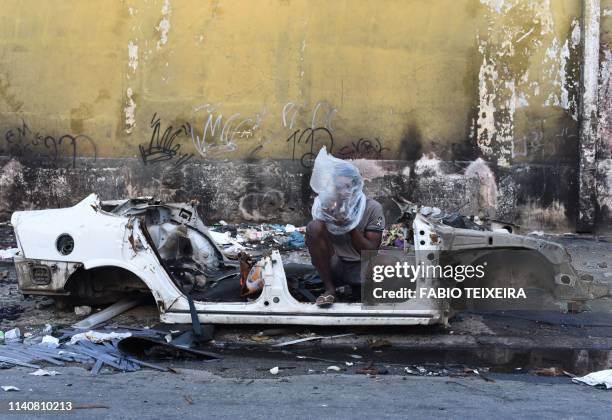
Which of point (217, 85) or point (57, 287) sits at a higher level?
point (217, 85)

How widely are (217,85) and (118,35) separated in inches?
76.2

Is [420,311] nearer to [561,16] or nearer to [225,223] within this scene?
[225,223]

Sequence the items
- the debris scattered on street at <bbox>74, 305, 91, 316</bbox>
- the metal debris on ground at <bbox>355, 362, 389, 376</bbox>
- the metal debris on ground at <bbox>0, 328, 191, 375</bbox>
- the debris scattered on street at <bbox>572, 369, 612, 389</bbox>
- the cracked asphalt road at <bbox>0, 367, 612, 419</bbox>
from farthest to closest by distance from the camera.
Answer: the debris scattered on street at <bbox>74, 305, 91, 316</bbox>
the metal debris on ground at <bbox>0, 328, 191, 375</bbox>
the metal debris on ground at <bbox>355, 362, 389, 376</bbox>
the debris scattered on street at <bbox>572, 369, 612, 389</bbox>
the cracked asphalt road at <bbox>0, 367, 612, 419</bbox>

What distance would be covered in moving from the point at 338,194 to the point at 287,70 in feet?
23.2

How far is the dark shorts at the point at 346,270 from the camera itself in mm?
5434

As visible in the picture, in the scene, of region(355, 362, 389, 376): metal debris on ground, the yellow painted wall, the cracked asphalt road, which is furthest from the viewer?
the yellow painted wall

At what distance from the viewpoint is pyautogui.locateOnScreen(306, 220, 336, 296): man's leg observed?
5387mm

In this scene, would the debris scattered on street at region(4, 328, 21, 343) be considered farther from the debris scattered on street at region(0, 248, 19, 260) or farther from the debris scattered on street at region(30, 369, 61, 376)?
the debris scattered on street at region(0, 248, 19, 260)

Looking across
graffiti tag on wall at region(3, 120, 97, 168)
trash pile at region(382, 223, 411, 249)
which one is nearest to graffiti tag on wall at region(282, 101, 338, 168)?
graffiti tag on wall at region(3, 120, 97, 168)

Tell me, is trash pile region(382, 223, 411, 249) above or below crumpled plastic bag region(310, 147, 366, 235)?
below

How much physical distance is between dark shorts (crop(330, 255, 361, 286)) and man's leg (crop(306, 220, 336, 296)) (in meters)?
0.06

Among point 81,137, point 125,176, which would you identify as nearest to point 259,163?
point 125,176

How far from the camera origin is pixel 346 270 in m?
5.46

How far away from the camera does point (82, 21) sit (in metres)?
11.9
